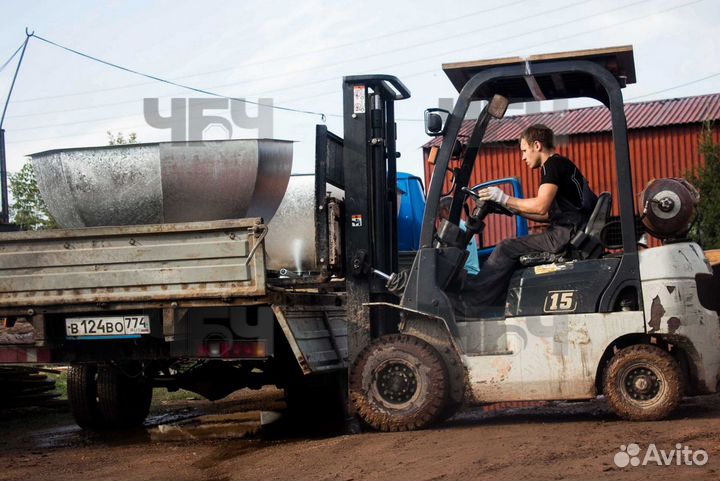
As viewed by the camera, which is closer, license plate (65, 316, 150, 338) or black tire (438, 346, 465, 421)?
black tire (438, 346, 465, 421)

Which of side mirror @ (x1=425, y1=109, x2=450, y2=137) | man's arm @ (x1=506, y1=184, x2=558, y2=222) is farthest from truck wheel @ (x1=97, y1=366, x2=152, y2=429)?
man's arm @ (x1=506, y1=184, x2=558, y2=222)

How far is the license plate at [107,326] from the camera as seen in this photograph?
6703 millimetres

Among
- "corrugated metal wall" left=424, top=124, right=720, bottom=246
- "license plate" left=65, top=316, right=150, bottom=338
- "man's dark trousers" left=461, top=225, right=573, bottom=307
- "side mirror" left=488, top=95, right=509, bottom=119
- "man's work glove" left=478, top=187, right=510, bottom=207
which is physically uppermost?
"corrugated metal wall" left=424, top=124, right=720, bottom=246

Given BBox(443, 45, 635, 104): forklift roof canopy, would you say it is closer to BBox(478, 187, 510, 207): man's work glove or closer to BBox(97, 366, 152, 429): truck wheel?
BBox(478, 187, 510, 207): man's work glove

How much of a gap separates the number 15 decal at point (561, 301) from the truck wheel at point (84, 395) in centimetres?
428

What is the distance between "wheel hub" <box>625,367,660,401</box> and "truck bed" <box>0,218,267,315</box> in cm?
257

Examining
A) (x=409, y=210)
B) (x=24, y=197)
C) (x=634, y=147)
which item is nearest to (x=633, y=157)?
(x=634, y=147)

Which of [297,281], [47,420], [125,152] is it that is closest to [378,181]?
[297,281]

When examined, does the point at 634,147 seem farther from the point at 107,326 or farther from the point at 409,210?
A: the point at 107,326

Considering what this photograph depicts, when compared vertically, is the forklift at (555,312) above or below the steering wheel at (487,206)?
below

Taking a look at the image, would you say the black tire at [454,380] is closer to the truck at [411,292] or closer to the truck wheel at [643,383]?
the truck at [411,292]

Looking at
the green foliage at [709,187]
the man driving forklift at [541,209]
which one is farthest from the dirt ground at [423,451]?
the green foliage at [709,187]

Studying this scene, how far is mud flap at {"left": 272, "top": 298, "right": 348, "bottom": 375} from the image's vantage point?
21.2 ft

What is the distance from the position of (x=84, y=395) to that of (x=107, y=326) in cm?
164
